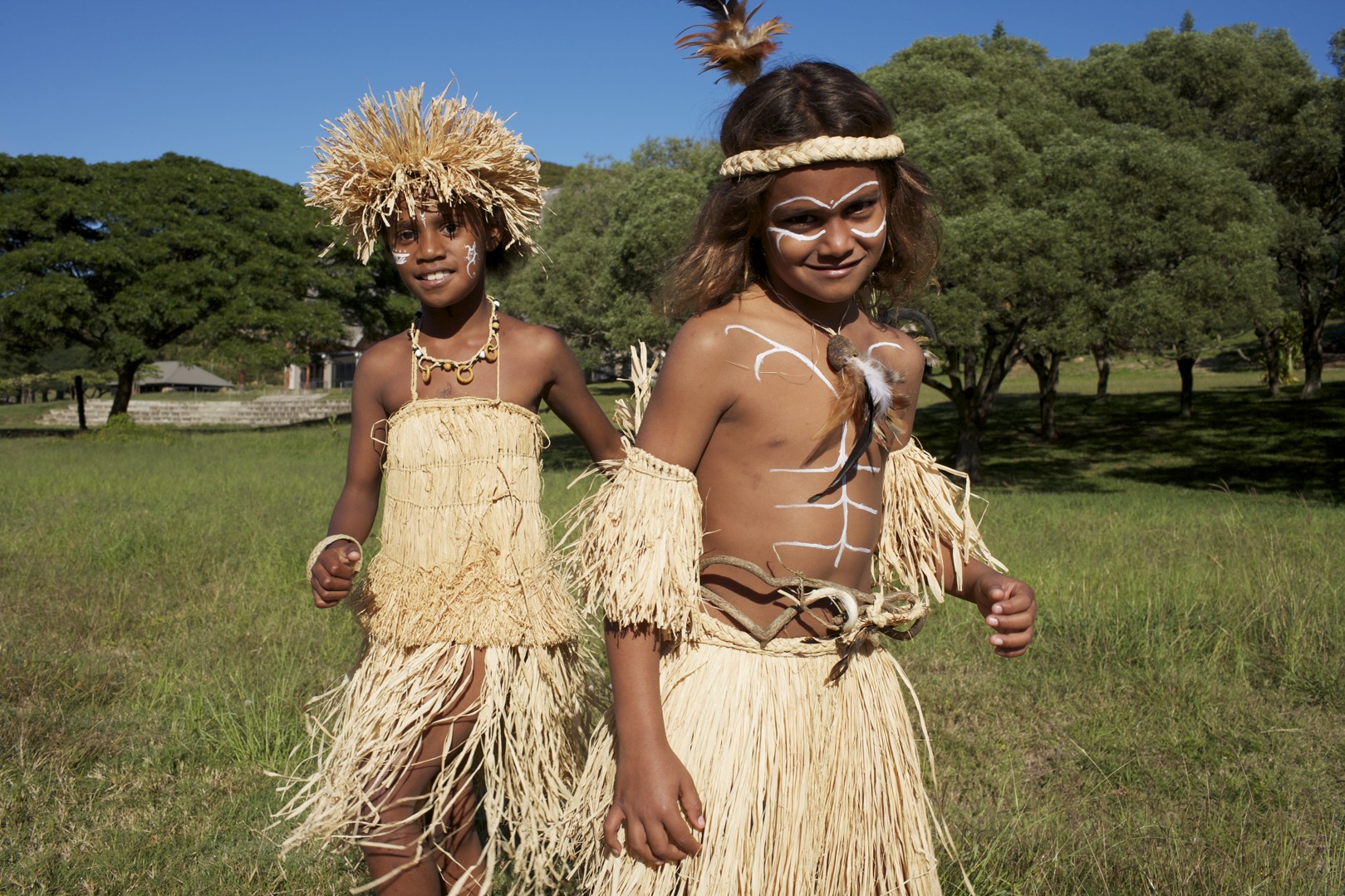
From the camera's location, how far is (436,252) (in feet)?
8.62

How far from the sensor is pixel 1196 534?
8.43 metres

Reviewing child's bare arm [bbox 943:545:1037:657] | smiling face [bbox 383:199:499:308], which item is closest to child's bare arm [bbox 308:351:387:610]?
smiling face [bbox 383:199:499:308]

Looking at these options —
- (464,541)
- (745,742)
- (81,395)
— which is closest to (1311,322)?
(464,541)

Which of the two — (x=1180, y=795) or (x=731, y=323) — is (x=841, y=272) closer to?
(x=731, y=323)

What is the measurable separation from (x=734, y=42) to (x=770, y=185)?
0.38 metres

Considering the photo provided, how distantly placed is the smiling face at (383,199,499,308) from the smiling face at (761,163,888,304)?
977 millimetres

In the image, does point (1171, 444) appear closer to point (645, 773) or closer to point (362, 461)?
point (362, 461)

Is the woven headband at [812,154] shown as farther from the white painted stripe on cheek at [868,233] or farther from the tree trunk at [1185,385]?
the tree trunk at [1185,385]

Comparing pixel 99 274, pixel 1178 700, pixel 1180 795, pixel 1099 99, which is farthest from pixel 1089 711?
pixel 99 274

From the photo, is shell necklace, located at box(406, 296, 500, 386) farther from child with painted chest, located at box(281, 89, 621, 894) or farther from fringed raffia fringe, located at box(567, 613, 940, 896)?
fringed raffia fringe, located at box(567, 613, 940, 896)

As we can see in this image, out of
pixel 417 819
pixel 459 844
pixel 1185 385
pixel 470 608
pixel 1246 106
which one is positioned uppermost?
pixel 1246 106

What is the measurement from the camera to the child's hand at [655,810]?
5.66ft

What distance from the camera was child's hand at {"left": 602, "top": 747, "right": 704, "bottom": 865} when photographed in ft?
5.66

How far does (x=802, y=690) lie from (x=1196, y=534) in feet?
25.0
